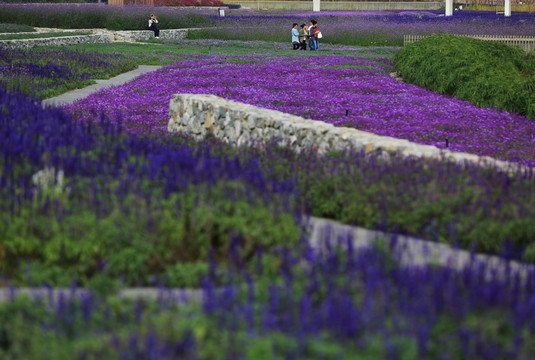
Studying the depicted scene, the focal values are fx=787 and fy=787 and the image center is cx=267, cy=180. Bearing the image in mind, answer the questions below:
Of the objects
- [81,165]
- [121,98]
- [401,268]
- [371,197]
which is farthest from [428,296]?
[121,98]

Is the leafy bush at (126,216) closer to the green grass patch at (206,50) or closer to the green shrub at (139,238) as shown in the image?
the green shrub at (139,238)

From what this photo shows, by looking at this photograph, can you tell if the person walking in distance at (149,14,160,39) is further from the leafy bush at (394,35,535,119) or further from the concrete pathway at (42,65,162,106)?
the leafy bush at (394,35,535,119)

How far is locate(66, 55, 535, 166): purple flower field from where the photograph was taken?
42.8ft

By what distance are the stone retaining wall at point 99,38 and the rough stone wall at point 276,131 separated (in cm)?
1925

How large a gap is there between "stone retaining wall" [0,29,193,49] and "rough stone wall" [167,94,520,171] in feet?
63.2

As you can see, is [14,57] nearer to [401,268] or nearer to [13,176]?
[13,176]

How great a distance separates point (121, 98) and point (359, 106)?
513 cm

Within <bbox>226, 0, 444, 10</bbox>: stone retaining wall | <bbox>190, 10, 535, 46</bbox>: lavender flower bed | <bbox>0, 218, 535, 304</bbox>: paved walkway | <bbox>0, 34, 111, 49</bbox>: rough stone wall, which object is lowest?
<bbox>0, 218, 535, 304</bbox>: paved walkway

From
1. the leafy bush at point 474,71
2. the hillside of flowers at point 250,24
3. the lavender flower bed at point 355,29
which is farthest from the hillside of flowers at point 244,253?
the hillside of flowers at point 250,24

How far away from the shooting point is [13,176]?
243 inches

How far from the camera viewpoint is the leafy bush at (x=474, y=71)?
15977mm

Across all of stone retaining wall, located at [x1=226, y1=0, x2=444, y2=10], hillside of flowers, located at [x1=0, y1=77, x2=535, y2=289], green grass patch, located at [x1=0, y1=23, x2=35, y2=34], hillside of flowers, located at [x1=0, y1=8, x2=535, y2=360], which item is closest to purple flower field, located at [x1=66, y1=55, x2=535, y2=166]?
hillside of flowers, located at [x1=0, y1=77, x2=535, y2=289]

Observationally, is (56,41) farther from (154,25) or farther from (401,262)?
(401,262)

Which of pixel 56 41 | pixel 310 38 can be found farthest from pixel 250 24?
pixel 56 41
